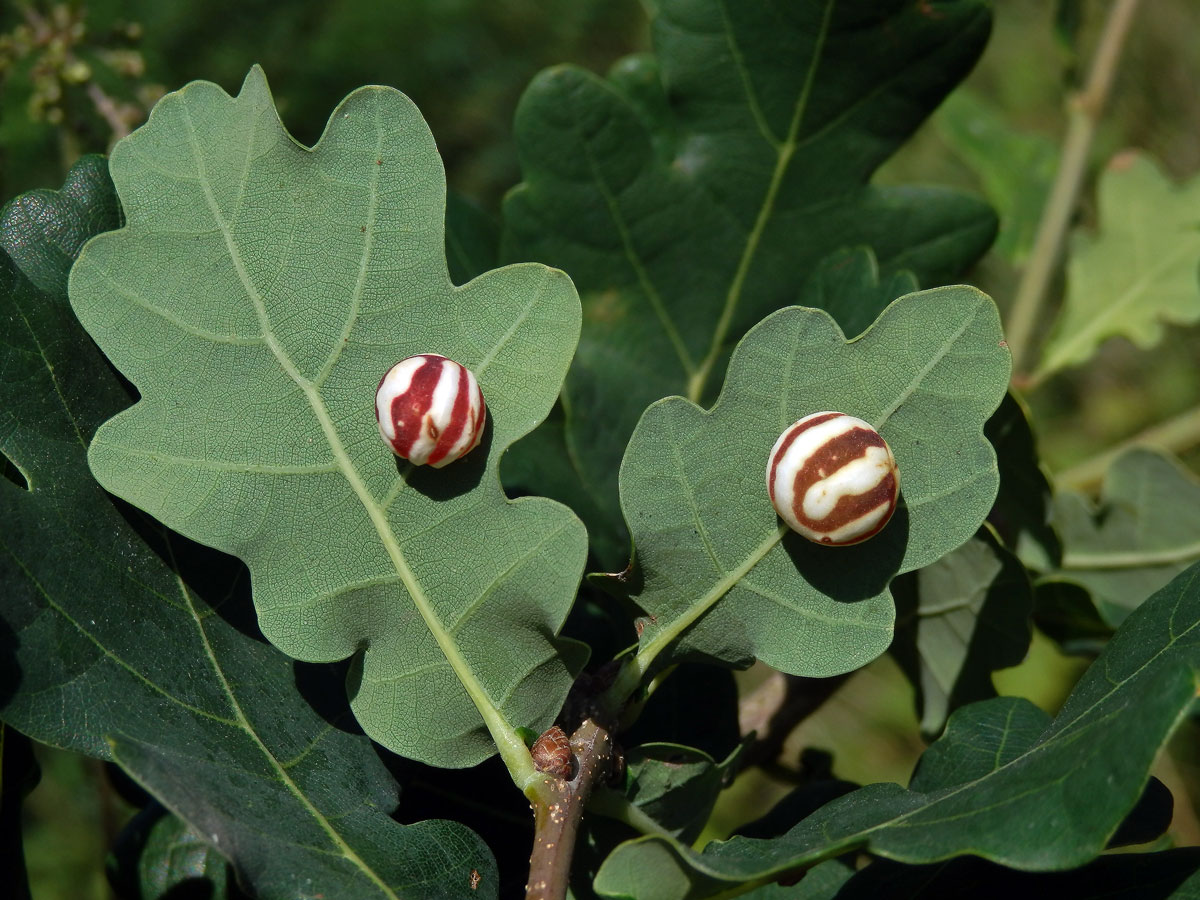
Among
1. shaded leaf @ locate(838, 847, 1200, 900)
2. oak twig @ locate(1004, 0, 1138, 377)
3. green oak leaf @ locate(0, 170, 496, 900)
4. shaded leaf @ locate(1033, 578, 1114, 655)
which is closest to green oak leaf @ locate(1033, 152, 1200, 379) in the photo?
oak twig @ locate(1004, 0, 1138, 377)

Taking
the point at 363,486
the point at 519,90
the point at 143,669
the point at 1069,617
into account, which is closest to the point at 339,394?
the point at 363,486

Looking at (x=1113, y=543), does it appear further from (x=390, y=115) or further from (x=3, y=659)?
(x=3, y=659)

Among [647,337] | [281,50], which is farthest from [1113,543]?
[281,50]

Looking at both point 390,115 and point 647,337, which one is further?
point 647,337

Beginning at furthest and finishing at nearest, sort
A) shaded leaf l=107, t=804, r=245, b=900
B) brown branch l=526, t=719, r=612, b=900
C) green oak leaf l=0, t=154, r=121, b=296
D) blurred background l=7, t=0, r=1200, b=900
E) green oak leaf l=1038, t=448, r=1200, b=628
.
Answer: blurred background l=7, t=0, r=1200, b=900
green oak leaf l=1038, t=448, r=1200, b=628
shaded leaf l=107, t=804, r=245, b=900
green oak leaf l=0, t=154, r=121, b=296
brown branch l=526, t=719, r=612, b=900

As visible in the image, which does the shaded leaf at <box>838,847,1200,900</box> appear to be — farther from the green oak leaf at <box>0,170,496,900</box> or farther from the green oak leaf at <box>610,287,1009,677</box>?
the green oak leaf at <box>0,170,496,900</box>

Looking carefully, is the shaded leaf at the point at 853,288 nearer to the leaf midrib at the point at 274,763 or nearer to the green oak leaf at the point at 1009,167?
the leaf midrib at the point at 274,763

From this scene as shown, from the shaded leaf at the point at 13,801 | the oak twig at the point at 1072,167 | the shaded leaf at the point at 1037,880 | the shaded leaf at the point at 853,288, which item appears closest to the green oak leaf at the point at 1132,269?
the oak twig at the point at 1072,167
